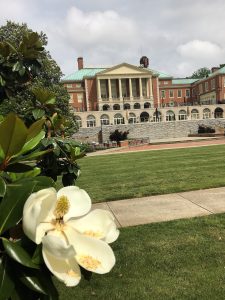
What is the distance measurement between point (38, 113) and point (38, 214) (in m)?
2.02

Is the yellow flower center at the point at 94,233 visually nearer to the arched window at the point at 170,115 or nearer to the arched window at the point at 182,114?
the arched window at the point at 170,115

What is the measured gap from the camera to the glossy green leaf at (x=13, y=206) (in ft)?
3.51

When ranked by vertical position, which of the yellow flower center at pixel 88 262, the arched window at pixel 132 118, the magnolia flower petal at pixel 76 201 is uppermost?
the magnolia flower petal at pixel 76 201

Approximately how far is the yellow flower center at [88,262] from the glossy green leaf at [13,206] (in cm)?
21

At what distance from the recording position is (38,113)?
2910 millimetres

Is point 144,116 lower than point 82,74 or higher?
lower

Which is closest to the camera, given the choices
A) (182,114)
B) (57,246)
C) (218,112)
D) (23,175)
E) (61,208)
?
(57,246)

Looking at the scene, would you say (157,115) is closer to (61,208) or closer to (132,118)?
(132,118)

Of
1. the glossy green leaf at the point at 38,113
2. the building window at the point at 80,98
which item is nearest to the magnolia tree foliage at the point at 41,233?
the glossy green leaf at the point at 38,113

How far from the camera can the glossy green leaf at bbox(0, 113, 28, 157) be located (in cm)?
109

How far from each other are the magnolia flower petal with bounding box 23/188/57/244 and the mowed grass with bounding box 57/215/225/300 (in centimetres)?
318

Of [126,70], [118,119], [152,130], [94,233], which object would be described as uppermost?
[126,70]

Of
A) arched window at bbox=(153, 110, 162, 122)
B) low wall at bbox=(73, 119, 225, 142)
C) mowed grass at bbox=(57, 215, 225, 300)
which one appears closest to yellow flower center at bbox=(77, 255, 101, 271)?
mowed grass at bbox=(57, 215, 225, 300)

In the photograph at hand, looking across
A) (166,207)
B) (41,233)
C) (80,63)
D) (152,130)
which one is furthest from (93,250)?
(80,63)
